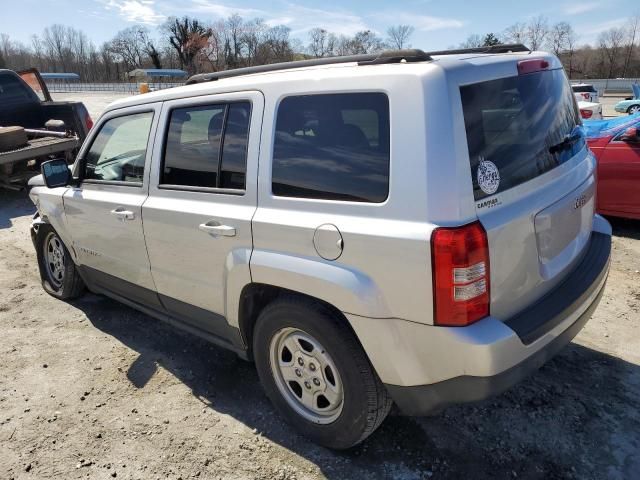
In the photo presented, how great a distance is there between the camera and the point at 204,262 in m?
2.94

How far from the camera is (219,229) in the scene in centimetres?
272

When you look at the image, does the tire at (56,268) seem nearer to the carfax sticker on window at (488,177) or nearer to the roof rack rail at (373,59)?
the roof rack rail at (373,59)

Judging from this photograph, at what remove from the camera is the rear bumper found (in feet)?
6.68

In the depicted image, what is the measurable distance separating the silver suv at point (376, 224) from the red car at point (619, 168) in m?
3.16

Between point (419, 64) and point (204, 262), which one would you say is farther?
point (204, 262)

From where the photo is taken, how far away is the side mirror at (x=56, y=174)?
12.6 feet

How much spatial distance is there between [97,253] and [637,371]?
396 cm

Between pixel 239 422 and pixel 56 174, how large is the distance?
7.99 ft

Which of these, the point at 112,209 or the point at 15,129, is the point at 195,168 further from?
the point at 15,129

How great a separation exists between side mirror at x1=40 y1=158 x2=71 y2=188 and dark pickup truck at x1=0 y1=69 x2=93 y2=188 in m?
5.28

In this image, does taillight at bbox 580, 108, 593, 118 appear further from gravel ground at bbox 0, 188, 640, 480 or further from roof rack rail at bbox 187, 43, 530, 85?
roof rack rail at bbox 187, 43, 530, 85

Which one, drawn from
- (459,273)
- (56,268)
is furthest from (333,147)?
(56,268)

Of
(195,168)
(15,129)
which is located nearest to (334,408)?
(195,168)

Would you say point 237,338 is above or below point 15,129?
below
